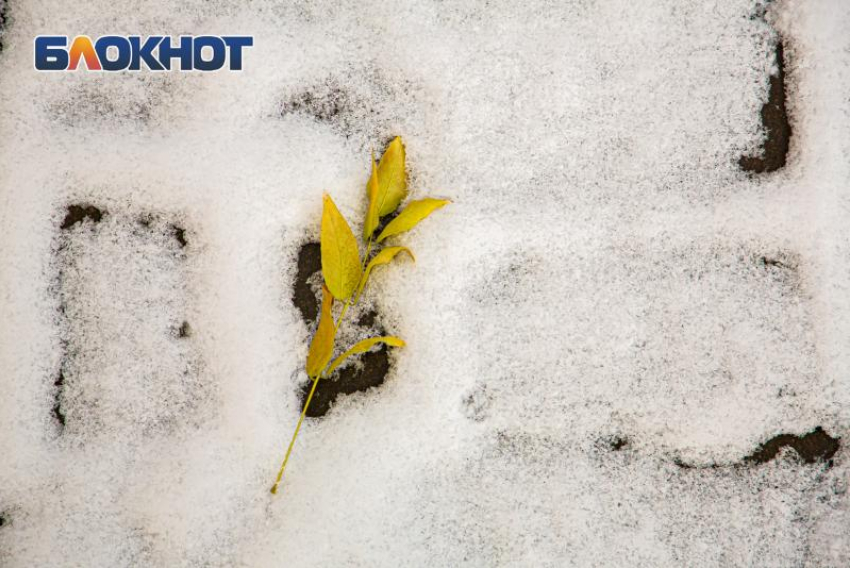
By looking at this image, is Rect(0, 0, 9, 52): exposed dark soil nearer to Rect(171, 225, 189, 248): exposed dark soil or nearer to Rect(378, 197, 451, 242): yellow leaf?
Rect(171, 225, 189, 248): exposed dark soil

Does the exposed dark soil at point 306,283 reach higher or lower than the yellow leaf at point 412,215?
lower

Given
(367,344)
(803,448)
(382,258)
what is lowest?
(803,448)

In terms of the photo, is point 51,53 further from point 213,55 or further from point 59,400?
point 59,400

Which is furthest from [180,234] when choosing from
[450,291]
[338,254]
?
[450,291]

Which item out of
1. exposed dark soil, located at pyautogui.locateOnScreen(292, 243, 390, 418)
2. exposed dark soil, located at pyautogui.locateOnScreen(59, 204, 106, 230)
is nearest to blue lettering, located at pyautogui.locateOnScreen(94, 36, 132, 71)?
exposed dark soil, located at pyautogui.locateOnScreen(59, 204, 106, 230)

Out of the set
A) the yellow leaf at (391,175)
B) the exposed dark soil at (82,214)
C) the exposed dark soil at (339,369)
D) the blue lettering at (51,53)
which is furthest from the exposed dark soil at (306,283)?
the blue lettering at (51,53)

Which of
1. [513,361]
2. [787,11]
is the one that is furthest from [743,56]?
[513,361]

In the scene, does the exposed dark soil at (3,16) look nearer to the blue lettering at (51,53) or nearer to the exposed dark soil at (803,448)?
the blue lettering at (51,53)
